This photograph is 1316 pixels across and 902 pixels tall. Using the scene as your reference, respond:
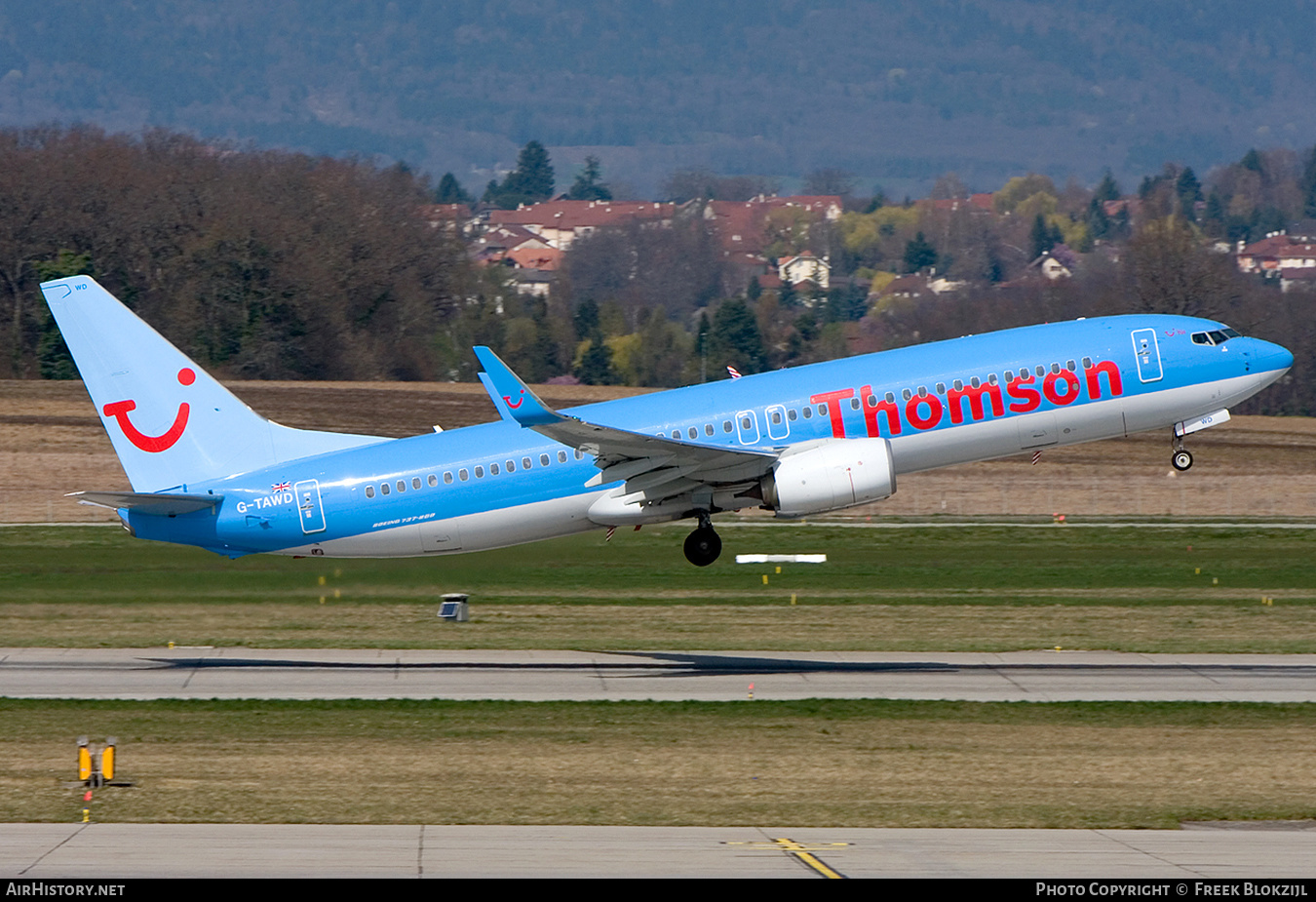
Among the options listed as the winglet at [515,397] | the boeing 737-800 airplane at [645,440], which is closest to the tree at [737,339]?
the boeing 737-800 airplane at [645,440]

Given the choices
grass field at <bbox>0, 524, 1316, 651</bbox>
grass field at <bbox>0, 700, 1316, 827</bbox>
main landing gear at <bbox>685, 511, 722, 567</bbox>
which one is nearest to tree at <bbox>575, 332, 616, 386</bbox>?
grass field at <bbox>0, 524, 1316, 651</bbox>

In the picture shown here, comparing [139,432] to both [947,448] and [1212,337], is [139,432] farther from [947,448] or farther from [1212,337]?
[1212,337]

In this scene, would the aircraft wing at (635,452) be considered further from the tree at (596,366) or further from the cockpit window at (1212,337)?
the tree at (596,366)

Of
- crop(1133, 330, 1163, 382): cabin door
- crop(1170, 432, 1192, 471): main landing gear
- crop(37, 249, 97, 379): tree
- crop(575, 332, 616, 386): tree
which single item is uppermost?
crop(37, 249, 97, 379): tree

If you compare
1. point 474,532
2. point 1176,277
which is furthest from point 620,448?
point 1176,277

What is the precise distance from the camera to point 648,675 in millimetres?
38844

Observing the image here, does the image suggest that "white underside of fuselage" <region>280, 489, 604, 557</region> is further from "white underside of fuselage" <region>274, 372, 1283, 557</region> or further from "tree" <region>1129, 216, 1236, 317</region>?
"tree" <region>1129, 216, 1236, 317</region>

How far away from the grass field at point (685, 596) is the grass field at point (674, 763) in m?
8.95

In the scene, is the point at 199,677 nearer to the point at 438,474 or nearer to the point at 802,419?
the point at 438,474

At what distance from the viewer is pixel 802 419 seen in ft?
125

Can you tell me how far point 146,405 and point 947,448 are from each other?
59.4 ft

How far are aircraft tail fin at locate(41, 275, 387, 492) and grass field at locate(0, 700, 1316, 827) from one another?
7.48 metres

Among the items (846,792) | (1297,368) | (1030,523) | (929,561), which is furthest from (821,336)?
(846,792)

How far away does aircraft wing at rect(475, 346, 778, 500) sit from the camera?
34.7 meters
